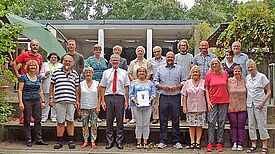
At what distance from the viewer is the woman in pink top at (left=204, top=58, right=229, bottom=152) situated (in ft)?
20.6

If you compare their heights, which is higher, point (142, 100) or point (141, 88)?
point (141, 88)

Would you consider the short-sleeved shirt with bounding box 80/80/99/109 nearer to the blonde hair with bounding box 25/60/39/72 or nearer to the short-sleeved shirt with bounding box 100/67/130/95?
the short-sleeved shirt with bounding box 100/67/130/95

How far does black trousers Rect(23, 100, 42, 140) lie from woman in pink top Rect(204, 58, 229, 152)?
2.64 meters

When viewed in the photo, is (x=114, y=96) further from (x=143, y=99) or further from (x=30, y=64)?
(x=30, y=64)

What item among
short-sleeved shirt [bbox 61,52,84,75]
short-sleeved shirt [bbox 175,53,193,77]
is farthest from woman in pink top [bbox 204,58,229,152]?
short-sleeved shirt [bbox 61,52,84,75]

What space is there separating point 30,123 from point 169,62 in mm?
2428

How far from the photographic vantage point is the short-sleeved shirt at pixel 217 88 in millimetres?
6277

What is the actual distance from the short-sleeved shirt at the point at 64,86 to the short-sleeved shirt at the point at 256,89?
2.68m

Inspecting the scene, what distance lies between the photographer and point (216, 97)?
6.28 m

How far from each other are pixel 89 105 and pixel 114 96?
0.42 meters

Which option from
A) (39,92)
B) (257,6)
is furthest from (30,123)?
(257,6)

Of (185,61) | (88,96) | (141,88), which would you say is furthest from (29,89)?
(185,61)

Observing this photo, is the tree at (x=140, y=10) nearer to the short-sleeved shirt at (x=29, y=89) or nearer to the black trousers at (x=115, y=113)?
the black trousers at (x=115, y=113)

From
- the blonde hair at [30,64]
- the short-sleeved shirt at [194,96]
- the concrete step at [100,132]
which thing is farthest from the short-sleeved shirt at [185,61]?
the blonde hair at [30,64]
